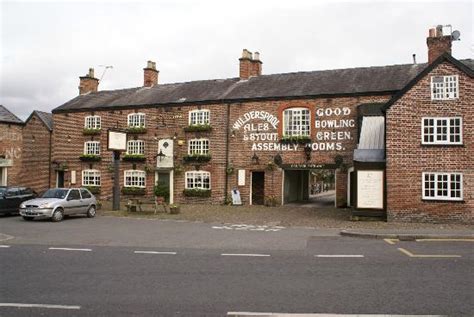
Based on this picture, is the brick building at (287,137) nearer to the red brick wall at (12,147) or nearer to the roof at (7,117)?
the red brick wall at (12,147)

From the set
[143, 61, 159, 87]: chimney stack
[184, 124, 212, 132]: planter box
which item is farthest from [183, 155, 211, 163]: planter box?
[143, 61, 159, 87]: chimney stack

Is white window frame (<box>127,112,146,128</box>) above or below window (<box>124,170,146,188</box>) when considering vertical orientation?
above

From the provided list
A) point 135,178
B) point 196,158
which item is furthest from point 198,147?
point 135,178

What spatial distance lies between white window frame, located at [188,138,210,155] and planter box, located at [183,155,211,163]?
0.35m

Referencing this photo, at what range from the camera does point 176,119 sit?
1192 inches

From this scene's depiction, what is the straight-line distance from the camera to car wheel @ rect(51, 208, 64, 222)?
63.2ft

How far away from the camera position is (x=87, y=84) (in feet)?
126

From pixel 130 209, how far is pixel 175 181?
648 centimetres

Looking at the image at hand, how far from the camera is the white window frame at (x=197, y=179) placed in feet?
94.9

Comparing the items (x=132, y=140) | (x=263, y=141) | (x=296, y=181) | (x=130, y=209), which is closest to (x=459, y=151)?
(x=263, y=141)

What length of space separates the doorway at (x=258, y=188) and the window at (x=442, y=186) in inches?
443

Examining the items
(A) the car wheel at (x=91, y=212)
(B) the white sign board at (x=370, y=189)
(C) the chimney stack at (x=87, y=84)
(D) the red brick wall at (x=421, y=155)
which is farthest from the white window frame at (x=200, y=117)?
(C) the chimney stack at (x=87, y=84)

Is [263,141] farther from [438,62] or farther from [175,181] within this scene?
[438,62]

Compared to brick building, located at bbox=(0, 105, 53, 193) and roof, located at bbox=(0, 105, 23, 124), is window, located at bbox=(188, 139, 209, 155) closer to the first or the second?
brick building, located at bbox=(0, 105, 53, 193)
